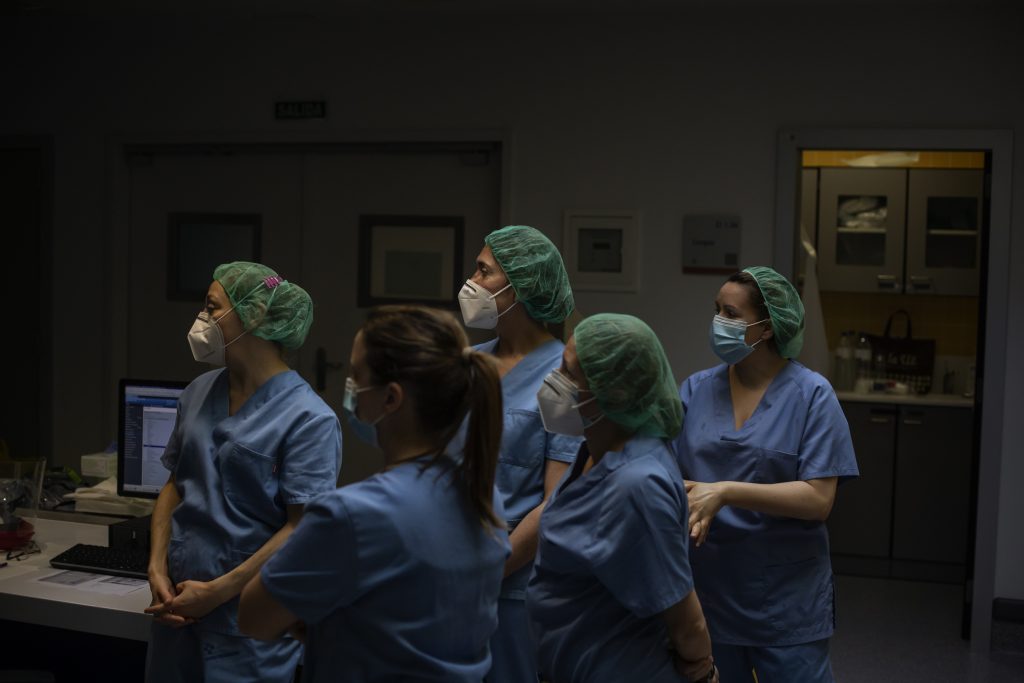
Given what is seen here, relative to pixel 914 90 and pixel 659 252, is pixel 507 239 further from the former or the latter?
pixel 914 90

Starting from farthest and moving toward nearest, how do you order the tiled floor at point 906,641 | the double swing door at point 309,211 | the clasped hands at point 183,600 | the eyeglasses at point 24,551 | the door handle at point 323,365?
the door handle at point 323,365, the double swing door at point 309,211, the tiled floor at point 906,641, the eyeglasses at point 24,551, the clasped hands at point 183,600

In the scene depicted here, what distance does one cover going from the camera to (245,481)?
6.03 ft

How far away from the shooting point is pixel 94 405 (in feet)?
16.2

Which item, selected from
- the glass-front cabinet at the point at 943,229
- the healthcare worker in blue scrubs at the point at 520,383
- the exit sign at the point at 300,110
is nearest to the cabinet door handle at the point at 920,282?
the glass-front cabinet at the point at 943,229

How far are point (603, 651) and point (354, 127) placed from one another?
3.40m

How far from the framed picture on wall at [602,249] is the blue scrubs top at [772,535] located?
81.2 inches

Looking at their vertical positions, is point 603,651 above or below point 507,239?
below

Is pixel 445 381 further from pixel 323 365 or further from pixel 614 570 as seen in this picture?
pixel 323 365

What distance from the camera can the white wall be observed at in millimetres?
3963

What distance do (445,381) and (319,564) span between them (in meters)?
0.30

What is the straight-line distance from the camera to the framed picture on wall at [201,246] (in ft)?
15.7

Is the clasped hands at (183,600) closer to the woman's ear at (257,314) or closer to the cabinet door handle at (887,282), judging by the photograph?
the woman's ear at (257,314)

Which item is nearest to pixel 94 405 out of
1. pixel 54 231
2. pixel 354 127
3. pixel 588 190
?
pixel 54 231

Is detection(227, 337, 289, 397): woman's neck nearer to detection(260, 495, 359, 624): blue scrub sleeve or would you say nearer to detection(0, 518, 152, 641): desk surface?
detection(0, 518, 152, 641): desk surface
